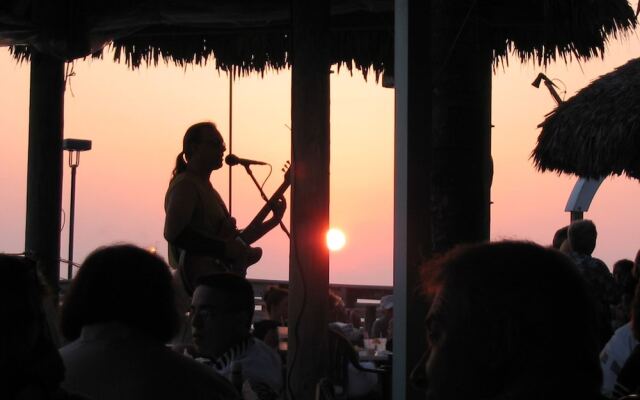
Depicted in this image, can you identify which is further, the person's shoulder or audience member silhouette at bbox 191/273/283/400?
audience member silhouette at bbox 191/273/283/400

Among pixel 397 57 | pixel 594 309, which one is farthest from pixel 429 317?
pixel 397 57

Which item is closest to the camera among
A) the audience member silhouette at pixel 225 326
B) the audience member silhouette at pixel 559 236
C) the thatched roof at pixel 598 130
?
the audience member silhouette at pixel 225 326

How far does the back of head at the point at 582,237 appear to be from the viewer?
21.4ft

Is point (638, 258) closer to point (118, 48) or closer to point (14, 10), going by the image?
point (14, 10)

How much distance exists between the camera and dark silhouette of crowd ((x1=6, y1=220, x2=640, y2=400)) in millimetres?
1614

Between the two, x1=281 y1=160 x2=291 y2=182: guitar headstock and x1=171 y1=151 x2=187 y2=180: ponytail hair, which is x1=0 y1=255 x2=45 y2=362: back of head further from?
x1=281 y1=160 x2=291 y2=182: guitar headstock

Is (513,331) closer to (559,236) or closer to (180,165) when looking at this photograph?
(180,165)

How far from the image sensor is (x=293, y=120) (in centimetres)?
498

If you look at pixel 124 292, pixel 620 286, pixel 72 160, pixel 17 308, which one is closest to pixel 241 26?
pixel 620 286

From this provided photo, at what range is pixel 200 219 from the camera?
5.27 m

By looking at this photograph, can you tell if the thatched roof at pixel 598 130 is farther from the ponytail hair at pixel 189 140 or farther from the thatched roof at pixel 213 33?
the ponytail hair at pixel 189 140

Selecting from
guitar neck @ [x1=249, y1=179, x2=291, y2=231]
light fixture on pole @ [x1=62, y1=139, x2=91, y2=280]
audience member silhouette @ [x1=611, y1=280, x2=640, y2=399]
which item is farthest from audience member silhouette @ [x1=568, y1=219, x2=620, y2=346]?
light fixture on pole @ [x1=62, y1=139, x2=91, y2=280]

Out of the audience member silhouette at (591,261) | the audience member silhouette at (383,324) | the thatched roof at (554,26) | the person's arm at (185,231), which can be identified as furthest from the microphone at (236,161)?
the audience member silhouette at (383,324)

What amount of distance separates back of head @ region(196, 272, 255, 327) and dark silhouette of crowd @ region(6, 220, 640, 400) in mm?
429
